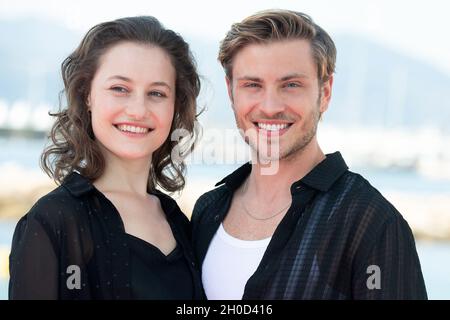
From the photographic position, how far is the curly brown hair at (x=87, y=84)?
103 inches

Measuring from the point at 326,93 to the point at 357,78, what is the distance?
2220 inches

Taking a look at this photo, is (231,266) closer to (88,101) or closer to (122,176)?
(122,176)

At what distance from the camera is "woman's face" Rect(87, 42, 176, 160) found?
2.56 meters

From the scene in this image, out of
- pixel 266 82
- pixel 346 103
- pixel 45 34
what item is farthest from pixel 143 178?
pixel 45 34

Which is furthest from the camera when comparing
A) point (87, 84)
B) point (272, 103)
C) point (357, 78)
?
point (357, 78)

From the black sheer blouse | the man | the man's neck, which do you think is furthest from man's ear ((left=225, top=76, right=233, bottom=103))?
the black sheer blouse

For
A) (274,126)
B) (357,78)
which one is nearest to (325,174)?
(274,126)

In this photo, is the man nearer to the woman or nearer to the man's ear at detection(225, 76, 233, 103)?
the man's ear at detection(225, 76, 233, 103)

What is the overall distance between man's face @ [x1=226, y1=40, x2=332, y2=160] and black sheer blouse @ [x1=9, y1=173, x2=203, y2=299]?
2.13 ft

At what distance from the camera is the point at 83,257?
2311 millimetres

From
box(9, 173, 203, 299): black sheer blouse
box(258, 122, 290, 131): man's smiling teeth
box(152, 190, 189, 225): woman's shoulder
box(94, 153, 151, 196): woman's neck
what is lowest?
box(9, 173, 203, 299): black sheer blouse

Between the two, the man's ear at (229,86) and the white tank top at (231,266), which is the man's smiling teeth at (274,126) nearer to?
the man's ear at (229,86)

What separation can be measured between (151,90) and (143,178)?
36cm
